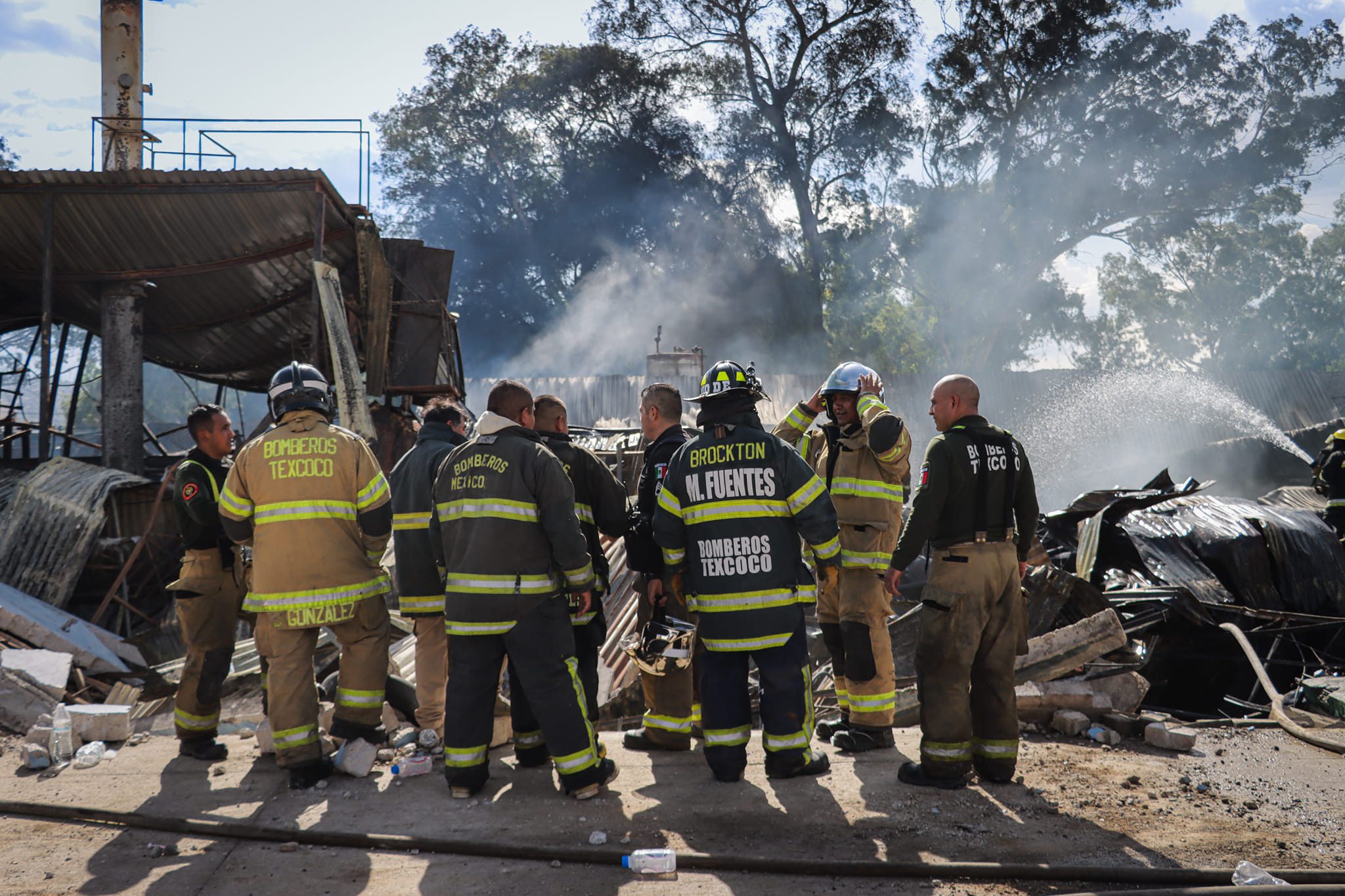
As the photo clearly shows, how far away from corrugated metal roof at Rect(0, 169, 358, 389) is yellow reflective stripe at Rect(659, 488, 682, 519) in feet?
26.4

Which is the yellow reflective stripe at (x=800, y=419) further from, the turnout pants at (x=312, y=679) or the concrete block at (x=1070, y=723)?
the turnout pants at (x=312, y=679)

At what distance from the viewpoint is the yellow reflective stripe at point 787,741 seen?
430 centimetres

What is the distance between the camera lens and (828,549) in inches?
170

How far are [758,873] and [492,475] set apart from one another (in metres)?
2.01

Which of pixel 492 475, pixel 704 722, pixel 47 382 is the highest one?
pixel 47 382

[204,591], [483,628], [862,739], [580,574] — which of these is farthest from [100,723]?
[862,739]

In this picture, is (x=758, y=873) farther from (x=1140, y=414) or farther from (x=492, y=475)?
(x=1140, y=414)

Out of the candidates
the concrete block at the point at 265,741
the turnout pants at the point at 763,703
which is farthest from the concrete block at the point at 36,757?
the turnout pants at the point at 763,703

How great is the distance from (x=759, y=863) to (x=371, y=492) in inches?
101

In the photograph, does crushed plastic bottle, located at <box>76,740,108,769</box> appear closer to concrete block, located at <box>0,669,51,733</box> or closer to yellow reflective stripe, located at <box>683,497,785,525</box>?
concrete block, located at <box>0,669,51,733</box>

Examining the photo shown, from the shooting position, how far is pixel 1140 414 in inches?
895

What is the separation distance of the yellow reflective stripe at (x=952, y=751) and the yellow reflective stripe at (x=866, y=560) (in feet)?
3.10

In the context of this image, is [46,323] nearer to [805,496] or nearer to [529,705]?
[529,705]

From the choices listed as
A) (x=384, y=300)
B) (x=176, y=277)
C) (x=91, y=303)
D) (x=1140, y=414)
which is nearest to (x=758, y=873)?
(x=384, y=300)
